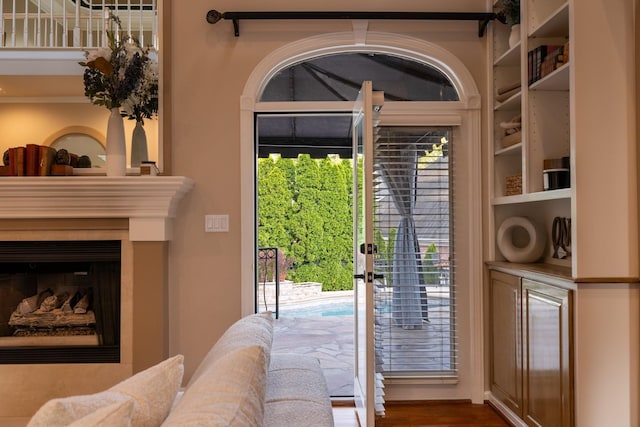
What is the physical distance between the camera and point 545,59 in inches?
116

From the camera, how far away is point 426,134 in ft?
12.3

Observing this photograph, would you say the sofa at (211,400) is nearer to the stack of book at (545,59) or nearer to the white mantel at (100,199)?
the white mantel at (100,199)

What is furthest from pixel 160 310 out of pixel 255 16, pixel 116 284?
pixel 255 16

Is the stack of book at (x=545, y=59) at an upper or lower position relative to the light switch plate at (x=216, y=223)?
upper

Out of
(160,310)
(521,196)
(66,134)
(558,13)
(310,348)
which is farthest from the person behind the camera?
(310,348)

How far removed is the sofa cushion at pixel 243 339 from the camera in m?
1.51

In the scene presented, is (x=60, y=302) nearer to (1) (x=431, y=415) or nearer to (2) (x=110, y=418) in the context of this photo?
(1) (x=431, y=415)

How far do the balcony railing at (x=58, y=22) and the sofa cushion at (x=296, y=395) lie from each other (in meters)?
2.62

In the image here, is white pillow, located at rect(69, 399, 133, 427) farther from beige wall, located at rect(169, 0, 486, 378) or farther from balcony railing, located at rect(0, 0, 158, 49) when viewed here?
balcony railing, located at rect(0, 0, 158, 49)

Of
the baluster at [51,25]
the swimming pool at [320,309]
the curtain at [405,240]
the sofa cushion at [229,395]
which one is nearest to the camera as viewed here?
the sofa cushion at [229,395]

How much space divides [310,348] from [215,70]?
3041mm

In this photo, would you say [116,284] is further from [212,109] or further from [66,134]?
[212,109]

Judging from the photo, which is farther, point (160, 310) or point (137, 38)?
point (137, 38)

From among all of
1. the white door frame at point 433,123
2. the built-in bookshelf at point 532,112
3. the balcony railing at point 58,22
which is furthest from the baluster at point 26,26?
the built-in bookshelf at point 532,112
